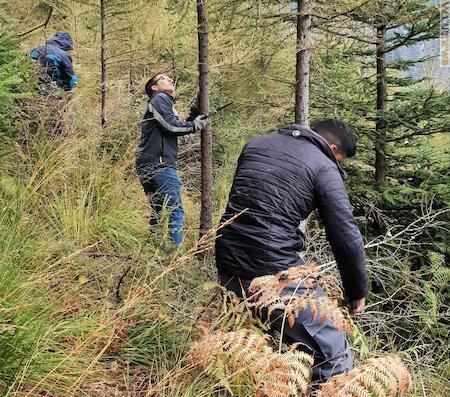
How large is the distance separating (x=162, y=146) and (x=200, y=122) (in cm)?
54

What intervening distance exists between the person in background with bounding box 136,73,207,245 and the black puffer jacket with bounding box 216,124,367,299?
8.57 feet

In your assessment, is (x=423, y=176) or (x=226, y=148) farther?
(x=226, y=148)

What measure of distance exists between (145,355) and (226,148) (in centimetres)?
938

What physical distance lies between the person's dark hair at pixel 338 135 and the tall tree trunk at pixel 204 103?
254 centimetres

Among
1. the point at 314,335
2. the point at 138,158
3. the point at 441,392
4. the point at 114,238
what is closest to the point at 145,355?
the point at 314,335

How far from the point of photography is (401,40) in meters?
7.50

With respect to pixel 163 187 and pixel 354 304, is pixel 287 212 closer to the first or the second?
pixel 354 304

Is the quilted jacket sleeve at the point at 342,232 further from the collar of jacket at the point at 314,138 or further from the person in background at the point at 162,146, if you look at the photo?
the person in background at the point at 162,146

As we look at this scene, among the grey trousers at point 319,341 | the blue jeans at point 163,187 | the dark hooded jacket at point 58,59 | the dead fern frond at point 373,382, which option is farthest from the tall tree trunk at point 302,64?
the dead fern frond at point 373,382

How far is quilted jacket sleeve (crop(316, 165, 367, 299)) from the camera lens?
2834mm

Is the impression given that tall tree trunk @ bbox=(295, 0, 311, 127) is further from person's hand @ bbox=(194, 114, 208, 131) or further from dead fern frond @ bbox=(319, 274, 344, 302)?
dead fern frond @ bbox=(319, 274, 344, 302)

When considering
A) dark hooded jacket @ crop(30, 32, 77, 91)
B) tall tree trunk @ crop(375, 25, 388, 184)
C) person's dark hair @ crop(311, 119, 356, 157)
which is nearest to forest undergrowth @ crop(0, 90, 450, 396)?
person's dark hair @ crop(311, 119, 356, 157)

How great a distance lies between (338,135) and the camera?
129 inches

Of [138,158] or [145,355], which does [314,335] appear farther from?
[138,158]
